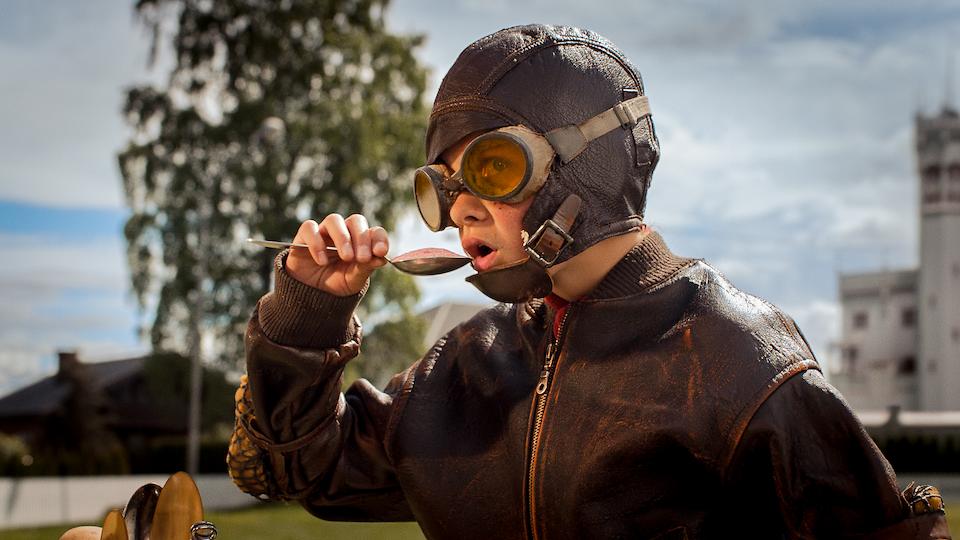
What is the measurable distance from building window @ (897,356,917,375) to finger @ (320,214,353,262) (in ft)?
224

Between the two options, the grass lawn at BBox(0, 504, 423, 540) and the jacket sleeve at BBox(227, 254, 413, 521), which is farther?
the grass lawn at BBox(0, 504, 423, 540)

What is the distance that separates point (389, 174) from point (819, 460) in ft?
72.4

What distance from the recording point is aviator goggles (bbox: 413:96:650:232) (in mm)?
2078

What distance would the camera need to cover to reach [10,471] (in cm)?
2083

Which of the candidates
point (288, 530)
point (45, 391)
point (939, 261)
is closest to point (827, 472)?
point (288, 530)

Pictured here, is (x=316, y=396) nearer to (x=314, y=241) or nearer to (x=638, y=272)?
(x=314, y=241)

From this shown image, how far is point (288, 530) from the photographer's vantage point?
15.9m

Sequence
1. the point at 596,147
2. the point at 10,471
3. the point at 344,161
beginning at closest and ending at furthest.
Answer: the point at 596,147 → the point at 10,471 → the point at 344,161

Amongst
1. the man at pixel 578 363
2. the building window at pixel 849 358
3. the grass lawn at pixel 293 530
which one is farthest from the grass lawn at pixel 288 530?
the building window at pixel 849 358

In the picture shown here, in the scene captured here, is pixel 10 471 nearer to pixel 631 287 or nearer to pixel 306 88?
pixel 306 88

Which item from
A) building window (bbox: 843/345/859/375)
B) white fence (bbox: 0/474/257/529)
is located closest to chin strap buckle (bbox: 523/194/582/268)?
white fence (bbox: 0/474/257/529)

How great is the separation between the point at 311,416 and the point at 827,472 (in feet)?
3.10

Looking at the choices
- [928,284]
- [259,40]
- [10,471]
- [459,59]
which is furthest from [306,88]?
[928,284]

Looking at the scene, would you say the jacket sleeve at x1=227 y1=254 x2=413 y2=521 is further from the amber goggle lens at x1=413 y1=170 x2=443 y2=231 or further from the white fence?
the white fence
